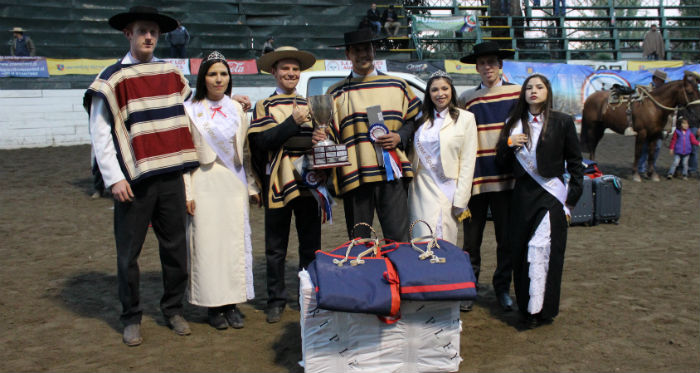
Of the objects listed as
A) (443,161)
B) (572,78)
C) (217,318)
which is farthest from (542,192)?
(572,78)

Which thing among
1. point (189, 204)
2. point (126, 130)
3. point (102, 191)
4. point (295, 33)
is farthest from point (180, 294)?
point (295, 33)

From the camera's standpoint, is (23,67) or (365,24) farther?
(365,24)

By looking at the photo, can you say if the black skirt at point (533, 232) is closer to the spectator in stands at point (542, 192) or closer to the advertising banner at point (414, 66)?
the spectator in stands at point (542, 192)

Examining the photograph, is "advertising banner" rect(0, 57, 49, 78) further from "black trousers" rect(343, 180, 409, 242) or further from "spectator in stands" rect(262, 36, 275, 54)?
"black trousers" rect(343, 180, 409, 242)

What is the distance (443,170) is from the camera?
4336mm

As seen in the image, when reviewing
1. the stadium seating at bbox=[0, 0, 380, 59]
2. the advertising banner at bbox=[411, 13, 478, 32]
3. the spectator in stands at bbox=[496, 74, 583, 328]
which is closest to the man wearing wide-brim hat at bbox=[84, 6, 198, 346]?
the spectator in stands at bbox=[496, 74, 583, 328]

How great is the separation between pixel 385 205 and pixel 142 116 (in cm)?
168

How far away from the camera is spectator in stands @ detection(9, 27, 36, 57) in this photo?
15.4 m

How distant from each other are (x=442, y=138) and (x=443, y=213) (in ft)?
1.68

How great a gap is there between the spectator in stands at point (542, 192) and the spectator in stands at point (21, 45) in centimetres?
1463

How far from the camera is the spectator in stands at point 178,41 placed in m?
16.5

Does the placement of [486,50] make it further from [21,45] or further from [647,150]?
[21,45]

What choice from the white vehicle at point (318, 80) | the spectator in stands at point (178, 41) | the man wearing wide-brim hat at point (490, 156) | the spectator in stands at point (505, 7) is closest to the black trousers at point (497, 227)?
the man wearing wide-brim hat at point (490, 156)

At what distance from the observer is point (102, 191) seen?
9883 millimetres
